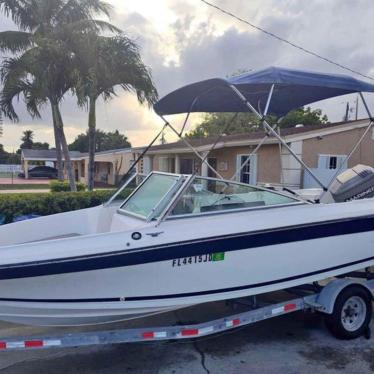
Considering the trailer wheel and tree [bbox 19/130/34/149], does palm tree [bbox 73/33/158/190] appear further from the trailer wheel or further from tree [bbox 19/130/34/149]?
tree [bbox 19/130/34/149]

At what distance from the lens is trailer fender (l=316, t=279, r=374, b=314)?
4086 millimetres

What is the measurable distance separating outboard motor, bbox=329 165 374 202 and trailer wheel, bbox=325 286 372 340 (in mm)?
1071

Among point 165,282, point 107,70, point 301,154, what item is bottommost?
point 165,282

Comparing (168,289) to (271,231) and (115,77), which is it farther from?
(115,77)

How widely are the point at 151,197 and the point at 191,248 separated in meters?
1.00

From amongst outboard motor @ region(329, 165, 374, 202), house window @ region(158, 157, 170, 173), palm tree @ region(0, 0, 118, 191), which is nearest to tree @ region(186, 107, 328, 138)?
house window @ region(158, 157, 170, 173)

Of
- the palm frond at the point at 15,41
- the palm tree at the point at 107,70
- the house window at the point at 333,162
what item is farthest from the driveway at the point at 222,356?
the palm frond at the point at 15,41

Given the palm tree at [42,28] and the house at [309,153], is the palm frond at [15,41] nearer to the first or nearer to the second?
the palm tree at [42,28]

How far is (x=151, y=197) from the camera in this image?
4.36 metres

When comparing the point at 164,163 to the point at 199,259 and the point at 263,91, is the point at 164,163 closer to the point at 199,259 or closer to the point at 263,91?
the point at 263,91

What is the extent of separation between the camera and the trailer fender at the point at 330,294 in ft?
13.4

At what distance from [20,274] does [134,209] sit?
1557 millimetres

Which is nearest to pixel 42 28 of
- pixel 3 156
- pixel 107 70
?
pixel 107 70

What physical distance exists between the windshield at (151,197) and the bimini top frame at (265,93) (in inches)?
45.0
